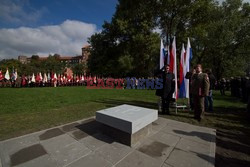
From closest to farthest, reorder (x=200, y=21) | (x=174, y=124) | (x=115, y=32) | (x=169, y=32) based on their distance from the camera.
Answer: (x=174, y=124) → (x=200, y=21) → (x=169, y=32) → (x=115, y=32)

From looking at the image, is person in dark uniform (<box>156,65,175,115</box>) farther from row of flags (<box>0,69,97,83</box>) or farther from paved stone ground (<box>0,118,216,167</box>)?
row of flags (<box>0,69,97,83</box>)

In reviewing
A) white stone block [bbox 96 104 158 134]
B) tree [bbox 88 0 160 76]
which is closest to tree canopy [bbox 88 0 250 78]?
tree [bbox 88 0 160 76]

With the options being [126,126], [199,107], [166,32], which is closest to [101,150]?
[126,126]

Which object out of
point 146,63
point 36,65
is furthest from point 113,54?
point 36,65

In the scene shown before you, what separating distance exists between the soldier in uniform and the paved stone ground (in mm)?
1356

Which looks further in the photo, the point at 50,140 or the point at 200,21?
Answer: the point at 200,21

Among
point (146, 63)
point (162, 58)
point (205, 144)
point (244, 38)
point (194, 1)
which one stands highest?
point (194, 1)

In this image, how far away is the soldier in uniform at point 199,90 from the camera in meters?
4.77

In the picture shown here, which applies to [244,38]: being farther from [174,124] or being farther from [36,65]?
[36,65]

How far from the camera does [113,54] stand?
→ 89.1 ft

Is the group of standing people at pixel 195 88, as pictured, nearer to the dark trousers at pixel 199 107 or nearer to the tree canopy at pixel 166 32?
the dark trousers at pixel 199 107

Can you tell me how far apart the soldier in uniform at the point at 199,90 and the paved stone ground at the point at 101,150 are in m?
1.36

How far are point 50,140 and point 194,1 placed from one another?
83.0ft

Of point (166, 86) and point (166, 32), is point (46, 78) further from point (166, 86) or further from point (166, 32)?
point (166, 86)
